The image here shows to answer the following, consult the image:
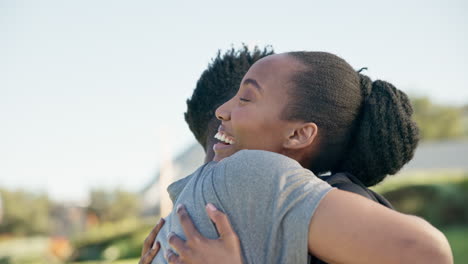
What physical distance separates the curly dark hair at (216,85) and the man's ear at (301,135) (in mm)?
933

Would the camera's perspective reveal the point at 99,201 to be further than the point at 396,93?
Yes

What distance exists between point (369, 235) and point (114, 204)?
1342 inches

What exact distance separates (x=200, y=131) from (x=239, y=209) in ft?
4.94

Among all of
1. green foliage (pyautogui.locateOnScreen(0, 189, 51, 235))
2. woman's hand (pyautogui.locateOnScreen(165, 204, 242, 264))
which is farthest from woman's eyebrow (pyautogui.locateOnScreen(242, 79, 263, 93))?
green foliage (pyautogui.locateOnScreen(0, 189, 51, 235))

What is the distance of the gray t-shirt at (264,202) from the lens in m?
1.66

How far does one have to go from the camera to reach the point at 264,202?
1701 mm

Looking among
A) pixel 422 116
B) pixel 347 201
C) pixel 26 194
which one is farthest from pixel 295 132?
pixel 422 116

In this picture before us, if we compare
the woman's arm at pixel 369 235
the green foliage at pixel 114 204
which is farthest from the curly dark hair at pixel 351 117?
the green foliage at pixel 114 204

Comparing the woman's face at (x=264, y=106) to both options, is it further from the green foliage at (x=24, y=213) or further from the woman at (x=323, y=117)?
the green foliage at (x=24, y=213)

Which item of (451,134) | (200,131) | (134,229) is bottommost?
(451,134)

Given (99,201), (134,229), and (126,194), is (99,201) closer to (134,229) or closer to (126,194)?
(126,194)

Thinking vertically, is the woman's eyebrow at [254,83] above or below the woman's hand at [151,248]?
above

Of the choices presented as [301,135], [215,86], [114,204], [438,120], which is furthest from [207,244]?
[438,120]

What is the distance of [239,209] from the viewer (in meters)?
1.77
